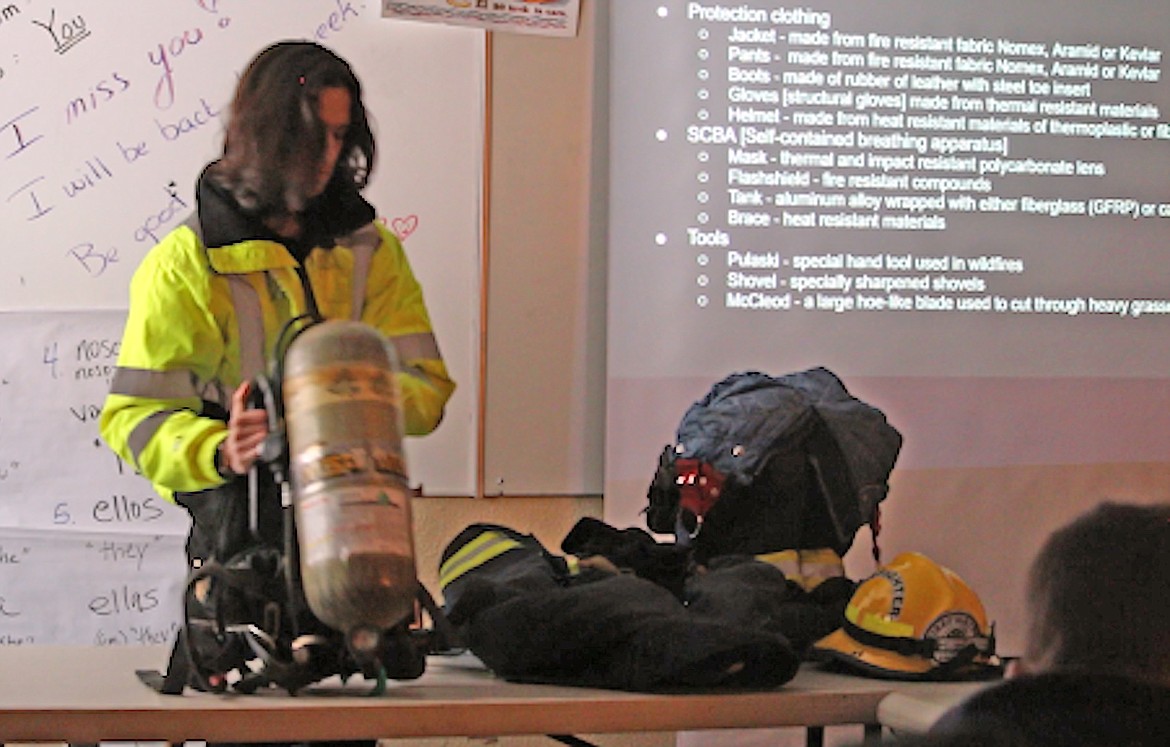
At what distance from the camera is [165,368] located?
5.72ft

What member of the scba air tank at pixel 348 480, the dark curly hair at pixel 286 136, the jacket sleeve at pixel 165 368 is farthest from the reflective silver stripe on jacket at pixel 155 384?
the scba air tank at pixel 348 480

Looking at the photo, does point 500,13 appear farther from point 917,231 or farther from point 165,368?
point 165,368

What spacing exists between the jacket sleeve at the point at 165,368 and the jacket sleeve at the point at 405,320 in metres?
0.25

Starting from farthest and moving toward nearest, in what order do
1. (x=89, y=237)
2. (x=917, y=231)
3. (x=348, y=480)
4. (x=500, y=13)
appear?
(x=917, y=231), (x=500, y=13), (x=89, y=237), (x=348, y=480)

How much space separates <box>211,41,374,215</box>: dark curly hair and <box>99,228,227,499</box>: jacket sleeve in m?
0.12

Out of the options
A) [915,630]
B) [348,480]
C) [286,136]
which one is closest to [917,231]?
[915,630]

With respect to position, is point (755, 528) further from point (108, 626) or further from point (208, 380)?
point (108, 626)

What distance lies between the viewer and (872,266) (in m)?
2.89

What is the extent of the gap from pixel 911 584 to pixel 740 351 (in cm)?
118

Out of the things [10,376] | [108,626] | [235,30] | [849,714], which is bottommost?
[108,626]

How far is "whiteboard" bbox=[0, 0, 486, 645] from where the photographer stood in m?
2.53

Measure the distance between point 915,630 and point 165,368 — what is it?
97 centimetres

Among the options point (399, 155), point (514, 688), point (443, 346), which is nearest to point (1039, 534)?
point (443, 346)

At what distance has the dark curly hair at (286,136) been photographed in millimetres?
1814
